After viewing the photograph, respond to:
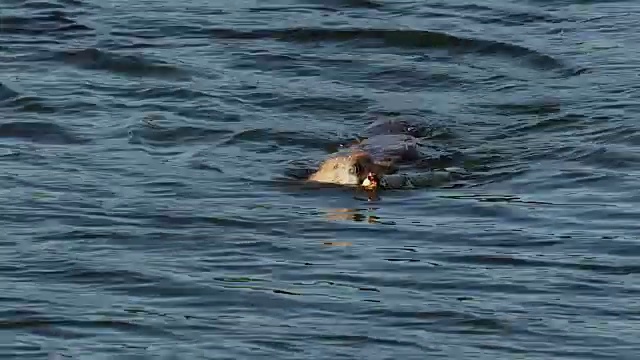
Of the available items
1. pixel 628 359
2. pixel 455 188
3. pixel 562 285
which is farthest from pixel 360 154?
pixel 628 359

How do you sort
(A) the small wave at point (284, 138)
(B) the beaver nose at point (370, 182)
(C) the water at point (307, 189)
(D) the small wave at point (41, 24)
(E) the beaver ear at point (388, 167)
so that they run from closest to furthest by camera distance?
(C) the water at point (307, 189), (B) the beaver nose at point (370, 182), (E) the beaver ear at point (388, 167), (A) the small wave at point (284, 138), (D) the small wave at point (41, 24)

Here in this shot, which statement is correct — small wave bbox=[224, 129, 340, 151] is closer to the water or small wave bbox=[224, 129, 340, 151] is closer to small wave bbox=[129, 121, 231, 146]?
the water

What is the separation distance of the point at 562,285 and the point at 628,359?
3.63 feet

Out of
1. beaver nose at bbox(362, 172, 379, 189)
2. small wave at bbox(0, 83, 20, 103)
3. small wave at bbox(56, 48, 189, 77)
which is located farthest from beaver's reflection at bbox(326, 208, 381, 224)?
small wave at bbox(56, 48, 189, 77)

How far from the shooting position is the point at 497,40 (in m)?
14.9

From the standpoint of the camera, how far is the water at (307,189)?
7926 millimetres

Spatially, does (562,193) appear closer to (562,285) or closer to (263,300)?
(562,285)

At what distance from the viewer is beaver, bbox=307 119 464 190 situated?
35.5ft

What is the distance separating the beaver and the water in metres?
0.18

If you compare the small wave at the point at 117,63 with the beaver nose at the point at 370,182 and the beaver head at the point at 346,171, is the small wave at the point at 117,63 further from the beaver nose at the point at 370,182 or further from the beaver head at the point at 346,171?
the beaver nose at the point at 370,182

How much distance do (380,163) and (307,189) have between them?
75 centimetres

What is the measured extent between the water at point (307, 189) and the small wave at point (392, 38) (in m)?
0.03

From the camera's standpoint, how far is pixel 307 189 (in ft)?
35.2

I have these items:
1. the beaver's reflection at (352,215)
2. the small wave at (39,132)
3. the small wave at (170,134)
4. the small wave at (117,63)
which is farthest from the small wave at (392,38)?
the beaver's reflection at (352,215)
